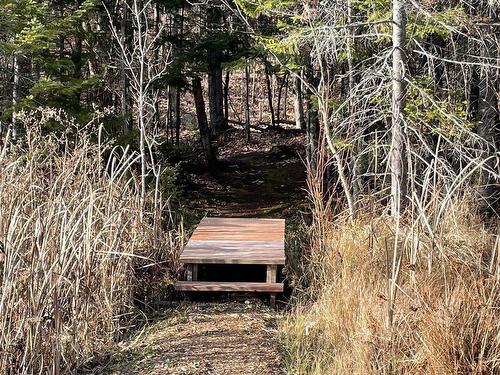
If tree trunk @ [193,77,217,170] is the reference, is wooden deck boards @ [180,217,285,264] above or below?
below

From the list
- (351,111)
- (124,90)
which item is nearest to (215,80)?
(124,90)

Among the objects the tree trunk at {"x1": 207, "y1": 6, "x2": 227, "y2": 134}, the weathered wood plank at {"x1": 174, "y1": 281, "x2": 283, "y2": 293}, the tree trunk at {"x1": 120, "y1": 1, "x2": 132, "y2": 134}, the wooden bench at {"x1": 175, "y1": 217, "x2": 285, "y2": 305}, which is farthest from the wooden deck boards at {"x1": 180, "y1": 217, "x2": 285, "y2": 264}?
the tree trunk at {"x1": 207, "y1": 6, "x2": 227, "y2": 134}

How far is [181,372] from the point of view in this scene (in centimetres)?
327

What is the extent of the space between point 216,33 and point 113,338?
8337 millimetres

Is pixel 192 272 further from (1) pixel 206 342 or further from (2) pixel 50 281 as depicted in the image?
(2) pixel 50 281

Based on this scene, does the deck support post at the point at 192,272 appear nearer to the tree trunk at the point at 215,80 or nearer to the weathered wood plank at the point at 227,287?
the weathered wood plank at the point at 227,287

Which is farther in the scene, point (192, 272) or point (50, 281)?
point (192, 272)

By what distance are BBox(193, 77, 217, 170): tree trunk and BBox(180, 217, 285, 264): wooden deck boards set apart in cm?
744

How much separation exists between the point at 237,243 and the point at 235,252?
1.05 feet

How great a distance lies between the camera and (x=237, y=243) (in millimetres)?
5344

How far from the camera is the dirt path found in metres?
3.35

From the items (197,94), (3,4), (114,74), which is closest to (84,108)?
(3,4)

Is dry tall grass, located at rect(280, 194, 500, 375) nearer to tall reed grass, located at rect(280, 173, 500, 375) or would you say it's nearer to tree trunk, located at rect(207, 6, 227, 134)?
tall reed grass, located at rect(280, 173, 500, 375)

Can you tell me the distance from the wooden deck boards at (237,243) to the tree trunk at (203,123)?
7.44m
